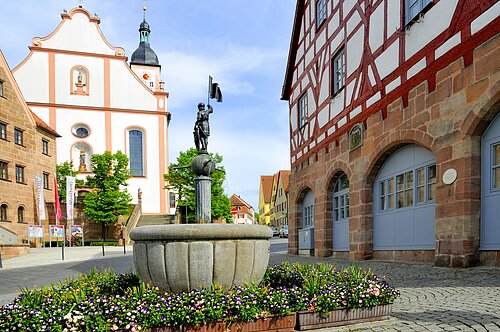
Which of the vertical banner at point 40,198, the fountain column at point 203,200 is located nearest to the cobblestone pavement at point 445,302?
the fountain column at point 203,200

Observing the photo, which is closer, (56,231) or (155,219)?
(56,231)

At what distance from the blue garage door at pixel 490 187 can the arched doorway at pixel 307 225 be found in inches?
314

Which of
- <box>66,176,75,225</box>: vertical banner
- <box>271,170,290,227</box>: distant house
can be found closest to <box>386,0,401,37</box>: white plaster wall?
<box>66,176,75,225</box>: vertical banner

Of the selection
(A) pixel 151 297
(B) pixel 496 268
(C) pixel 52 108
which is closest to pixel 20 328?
(A) pixel 151 297

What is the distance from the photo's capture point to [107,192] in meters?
30.0

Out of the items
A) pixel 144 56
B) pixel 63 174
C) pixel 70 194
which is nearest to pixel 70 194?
pixel 70 194

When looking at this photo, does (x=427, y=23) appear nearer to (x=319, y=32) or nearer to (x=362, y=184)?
(x=362, y=184)

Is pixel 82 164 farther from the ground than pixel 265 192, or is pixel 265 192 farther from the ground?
pixel 82 164

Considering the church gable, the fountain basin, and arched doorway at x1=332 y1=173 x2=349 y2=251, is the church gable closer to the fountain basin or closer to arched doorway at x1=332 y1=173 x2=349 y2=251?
arched doorway at x1=332 y1=173 x2=349 y2=251

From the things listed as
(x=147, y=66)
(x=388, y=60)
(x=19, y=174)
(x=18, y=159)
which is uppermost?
(x=147, y=66)

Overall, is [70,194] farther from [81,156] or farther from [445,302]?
[445,302]

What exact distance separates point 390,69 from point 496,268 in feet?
16.1

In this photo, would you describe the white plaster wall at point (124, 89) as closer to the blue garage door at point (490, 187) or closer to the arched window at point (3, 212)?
the arched window at point (3, 212)

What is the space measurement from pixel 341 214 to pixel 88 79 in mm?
30152
